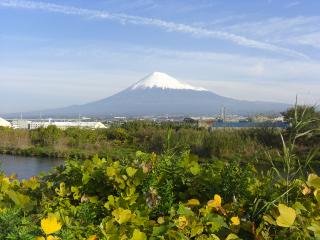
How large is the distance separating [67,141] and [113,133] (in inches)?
148

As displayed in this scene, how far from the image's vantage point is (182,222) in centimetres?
210

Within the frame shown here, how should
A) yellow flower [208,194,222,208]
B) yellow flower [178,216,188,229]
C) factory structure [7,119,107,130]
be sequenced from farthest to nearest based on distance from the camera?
factory structure [7,119,107,130] → yellow flower [208,194,222,208] → yellow flower [178,216,188,229]

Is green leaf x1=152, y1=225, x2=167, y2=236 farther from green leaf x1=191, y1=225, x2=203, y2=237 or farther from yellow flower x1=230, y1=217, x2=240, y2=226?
yellow flower x1=230, y1=217, x2=240, y2=226

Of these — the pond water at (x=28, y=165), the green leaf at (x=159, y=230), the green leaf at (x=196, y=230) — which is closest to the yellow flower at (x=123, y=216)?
the green leaf at (x=159, y=230)

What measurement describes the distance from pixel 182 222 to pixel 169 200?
1.41 feet

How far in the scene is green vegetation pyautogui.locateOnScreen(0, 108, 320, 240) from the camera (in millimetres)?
1976

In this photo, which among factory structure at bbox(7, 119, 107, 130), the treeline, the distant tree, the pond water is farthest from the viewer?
factory structure at bbox(7, 119, 107, 130)

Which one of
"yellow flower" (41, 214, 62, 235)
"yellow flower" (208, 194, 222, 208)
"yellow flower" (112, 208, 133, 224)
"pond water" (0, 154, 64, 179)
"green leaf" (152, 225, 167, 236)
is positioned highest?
"yellow flower" (41, 214, 62, 235)

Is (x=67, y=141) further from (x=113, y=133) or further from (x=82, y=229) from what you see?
(x=82, y=229)

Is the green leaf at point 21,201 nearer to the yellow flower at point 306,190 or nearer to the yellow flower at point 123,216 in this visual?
the yellow flower at point 123,216

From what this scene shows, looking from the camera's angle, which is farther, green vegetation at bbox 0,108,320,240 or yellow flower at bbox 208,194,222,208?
yellow flower at bbox 208,194,222,208

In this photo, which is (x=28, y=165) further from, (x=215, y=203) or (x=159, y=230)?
(x=159, y=230)

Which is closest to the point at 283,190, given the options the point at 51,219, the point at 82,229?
the point at 82,229

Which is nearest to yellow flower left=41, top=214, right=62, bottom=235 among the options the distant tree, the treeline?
the treeline
